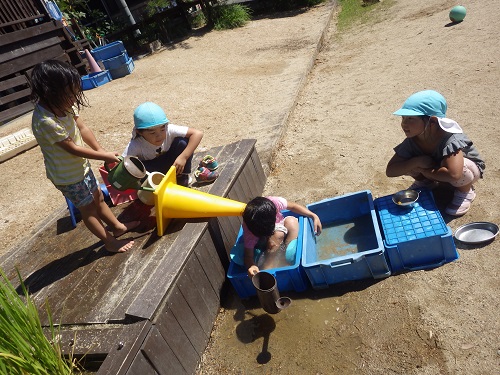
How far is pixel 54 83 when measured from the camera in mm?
2363

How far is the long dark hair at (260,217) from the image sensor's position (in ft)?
8.16

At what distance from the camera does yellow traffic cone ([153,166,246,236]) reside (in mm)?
2639

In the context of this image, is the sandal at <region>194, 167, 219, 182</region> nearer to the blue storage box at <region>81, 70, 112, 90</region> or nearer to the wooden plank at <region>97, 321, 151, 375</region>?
the wooden plank at <region>97, 321, 151, 375</region>

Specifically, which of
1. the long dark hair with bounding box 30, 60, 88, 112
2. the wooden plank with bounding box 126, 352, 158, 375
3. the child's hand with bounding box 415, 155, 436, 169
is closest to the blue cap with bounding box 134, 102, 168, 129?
the long dark hair with bounding box 30, 60, 88, 112

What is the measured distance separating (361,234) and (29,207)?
395 centimetres

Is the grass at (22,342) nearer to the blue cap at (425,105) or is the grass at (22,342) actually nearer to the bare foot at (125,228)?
the bare foot at (125,228)

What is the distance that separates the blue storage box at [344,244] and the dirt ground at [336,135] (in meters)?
0.11

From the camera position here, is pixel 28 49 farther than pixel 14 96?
Yes

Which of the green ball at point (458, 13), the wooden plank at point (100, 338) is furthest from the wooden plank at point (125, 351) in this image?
the green ball at point (458, 13)

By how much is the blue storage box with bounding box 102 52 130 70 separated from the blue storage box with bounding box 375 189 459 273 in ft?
25.7


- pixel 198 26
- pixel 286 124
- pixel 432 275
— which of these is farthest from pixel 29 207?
pixel 198 26

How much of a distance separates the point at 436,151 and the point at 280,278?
1.33m

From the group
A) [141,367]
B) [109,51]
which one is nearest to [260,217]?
[141,367]

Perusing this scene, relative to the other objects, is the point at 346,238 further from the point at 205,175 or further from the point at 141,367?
the point at 141,367
